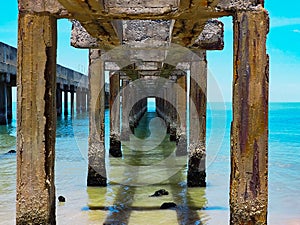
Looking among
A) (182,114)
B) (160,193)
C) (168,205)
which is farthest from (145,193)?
(182,114)

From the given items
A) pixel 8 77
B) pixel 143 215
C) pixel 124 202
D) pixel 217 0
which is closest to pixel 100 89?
pixel 124 202

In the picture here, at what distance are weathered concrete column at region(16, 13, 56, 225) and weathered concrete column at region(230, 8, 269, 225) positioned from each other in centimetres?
144

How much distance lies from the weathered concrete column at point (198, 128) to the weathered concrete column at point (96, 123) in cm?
136

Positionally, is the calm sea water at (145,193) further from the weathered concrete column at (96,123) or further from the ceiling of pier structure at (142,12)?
the ceiling of pier structure at (142,12)

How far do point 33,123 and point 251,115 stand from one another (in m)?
1.62

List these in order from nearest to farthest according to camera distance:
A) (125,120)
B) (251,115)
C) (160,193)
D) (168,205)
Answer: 1. (251,115)
2. (168,205)
3. (160,193)
4. (125,120)

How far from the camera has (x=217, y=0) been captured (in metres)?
3.44

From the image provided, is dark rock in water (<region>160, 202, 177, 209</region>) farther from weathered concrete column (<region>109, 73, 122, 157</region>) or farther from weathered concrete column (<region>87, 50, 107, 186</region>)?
weathered concrete column (<region>109, 73, 122, 157</region>)

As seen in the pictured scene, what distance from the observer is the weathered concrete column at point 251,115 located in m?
3.51

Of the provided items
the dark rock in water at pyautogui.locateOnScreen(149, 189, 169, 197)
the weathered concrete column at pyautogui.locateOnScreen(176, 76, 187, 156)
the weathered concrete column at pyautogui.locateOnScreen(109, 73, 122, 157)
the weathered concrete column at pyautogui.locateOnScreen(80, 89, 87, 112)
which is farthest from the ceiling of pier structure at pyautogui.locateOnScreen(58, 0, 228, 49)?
the weathered concrete column at pyautogui.locateOnScreen(80, 89, 87, 112)

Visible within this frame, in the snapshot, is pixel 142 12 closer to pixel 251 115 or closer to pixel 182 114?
pixel 251 115

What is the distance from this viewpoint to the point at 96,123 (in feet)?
23.7

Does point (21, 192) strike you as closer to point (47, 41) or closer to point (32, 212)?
point (32, 212)

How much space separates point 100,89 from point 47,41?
3.57 m
